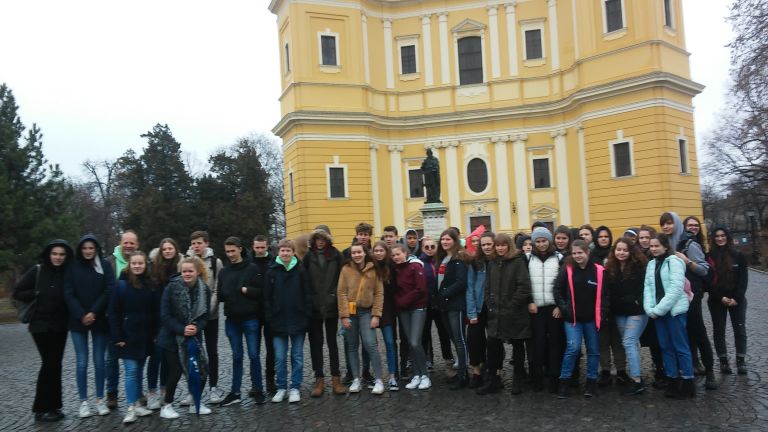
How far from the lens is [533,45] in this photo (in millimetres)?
30844

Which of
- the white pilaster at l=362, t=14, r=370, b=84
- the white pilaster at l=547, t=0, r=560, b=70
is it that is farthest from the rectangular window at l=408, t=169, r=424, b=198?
the white pilaster at l=547, t=0, r=560, b=70

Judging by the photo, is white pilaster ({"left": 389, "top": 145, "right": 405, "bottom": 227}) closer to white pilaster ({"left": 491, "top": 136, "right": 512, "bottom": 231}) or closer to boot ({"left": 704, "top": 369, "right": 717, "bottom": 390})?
white pilaster ({"left": 491, "top": 136, "right": 512, "bottom": 231})

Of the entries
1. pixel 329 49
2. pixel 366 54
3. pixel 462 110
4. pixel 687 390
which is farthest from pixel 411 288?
pixel 366 54

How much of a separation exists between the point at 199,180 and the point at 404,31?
17.3 m

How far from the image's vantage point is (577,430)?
5906 mm

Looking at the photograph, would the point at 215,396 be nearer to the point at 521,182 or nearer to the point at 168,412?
the point at 168,412

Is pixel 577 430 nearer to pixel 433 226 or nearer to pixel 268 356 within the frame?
pixel 268 356

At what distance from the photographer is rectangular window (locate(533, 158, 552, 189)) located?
3052cm

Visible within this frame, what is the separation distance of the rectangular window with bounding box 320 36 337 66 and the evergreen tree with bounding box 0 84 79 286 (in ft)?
42.4

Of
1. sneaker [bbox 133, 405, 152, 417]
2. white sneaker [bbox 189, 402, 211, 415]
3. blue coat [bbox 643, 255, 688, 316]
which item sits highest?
blue coat [bbox 643, 255, 688, 316]

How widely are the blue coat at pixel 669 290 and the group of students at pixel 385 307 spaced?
0.01 metres

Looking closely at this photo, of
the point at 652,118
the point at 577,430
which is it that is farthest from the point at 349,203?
the point at 577,430

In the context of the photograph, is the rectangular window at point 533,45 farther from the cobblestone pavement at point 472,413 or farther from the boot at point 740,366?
the boot at point 740,366

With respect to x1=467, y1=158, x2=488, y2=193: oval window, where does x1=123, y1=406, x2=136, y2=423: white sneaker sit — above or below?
below
